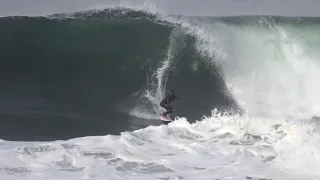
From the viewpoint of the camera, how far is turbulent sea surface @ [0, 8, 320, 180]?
9406 mm

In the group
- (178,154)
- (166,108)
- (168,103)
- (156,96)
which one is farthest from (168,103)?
(178,154)

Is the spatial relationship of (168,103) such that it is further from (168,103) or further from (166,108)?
(166,108)

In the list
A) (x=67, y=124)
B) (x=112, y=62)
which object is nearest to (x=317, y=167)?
(x=67, y=124)

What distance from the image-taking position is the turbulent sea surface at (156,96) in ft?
30.9

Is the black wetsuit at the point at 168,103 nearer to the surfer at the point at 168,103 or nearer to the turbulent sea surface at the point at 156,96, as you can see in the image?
the surfer at the point at 168,103

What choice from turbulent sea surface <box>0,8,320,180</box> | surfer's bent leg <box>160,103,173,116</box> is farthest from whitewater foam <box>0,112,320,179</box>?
surfer's bent leg <box>160,103,173,116</box>

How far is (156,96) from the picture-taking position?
14000 mm

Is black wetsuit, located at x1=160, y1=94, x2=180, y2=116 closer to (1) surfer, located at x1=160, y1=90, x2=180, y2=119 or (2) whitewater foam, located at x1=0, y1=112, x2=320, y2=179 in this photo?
(1) surfer, located at x1=160, y1=90, x2=180, y2=119

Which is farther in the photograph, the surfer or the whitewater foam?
the surfer

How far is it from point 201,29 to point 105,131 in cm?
591

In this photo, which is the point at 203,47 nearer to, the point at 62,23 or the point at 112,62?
the point at 112,62

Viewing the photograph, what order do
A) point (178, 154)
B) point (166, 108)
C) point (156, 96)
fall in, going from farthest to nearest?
point (156, 96), point (166, 108), point (178, 154)

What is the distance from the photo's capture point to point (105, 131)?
11.7 metres

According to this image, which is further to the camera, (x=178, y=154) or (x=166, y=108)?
(x=166, y=108)
